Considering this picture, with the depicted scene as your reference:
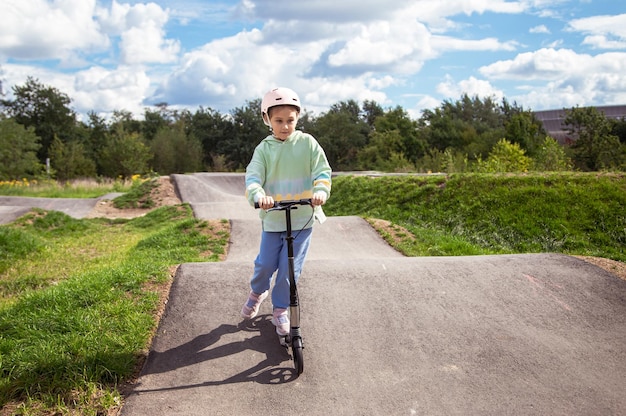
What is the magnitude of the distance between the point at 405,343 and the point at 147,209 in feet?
53.7

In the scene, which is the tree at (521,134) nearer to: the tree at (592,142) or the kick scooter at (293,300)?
the tree at (592,142)

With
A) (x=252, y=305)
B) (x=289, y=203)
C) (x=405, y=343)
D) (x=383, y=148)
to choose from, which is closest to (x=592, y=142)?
(x=383, y=148)

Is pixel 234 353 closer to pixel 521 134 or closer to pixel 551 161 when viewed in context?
pixel 551 161

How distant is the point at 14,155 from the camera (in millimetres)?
32406

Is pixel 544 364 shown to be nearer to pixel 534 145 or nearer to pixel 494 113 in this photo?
pixel 534 145

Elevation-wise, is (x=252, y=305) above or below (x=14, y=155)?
below

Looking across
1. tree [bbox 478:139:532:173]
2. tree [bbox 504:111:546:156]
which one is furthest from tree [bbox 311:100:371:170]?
tree [bbox 478:139:532:173]

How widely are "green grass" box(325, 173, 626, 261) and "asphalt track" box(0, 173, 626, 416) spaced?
9.98 feet

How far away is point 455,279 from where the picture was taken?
6.04 metres

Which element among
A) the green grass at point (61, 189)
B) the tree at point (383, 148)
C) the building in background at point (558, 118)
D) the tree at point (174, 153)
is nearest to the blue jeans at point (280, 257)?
the green grass at point (61, 189)

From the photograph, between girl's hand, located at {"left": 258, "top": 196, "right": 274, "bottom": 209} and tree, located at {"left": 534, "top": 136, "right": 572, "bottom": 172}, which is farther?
tree, located at {"left": 534, "top": 136, "right": 572, "bottom": 172}

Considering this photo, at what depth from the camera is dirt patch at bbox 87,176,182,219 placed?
61.6 feet

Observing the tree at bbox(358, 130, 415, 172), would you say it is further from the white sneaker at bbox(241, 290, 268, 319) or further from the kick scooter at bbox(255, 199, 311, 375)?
the kick scooter at bbox(255, 199, 311, 375)

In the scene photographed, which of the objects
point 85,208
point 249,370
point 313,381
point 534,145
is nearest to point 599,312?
point 313,381
